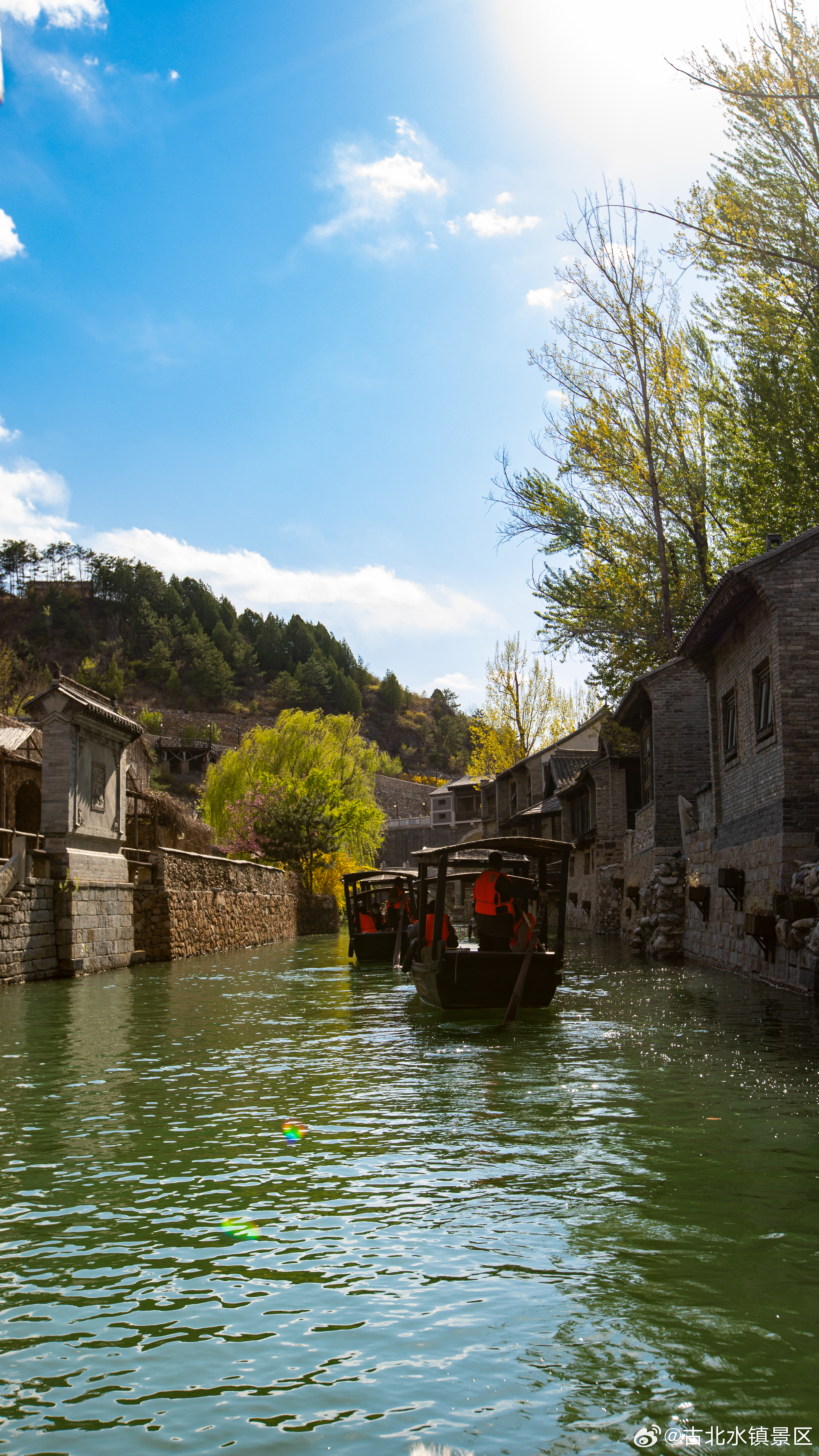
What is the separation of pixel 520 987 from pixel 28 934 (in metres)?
8.60

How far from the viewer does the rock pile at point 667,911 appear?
2145 centimetres

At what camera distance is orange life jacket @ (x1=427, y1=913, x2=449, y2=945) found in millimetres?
13102

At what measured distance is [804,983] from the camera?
41.7 ft

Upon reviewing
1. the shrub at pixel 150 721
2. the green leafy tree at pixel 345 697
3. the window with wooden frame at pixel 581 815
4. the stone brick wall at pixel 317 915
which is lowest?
the stone brick wall at pixel 317 915

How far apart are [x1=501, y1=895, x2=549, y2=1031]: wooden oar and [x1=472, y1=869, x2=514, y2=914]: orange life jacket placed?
453 millimetres

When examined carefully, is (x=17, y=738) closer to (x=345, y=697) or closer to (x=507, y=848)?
(x=507, y=848)

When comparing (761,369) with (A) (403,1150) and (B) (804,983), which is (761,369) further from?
(A) (403,1150)

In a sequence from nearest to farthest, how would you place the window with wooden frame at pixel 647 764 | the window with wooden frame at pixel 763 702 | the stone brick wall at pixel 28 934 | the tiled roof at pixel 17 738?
the window with wooden frame at pixel 763 702, the stone brick wall at pixel 28 934, the tiled roof at pixel 17 738, the window with wooden frame at pixel 647 764

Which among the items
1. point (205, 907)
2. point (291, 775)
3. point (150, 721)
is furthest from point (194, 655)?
point (205, 907)

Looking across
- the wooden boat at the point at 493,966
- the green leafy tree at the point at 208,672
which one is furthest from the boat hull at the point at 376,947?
the green leafy tree at the point at 208,672

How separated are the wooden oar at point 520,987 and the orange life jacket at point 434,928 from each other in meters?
1.01

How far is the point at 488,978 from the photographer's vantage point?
1244 cm

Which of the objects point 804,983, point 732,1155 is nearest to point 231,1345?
point 732,1155

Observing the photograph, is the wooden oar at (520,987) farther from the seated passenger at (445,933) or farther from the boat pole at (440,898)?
the boat pole at (440,898)
